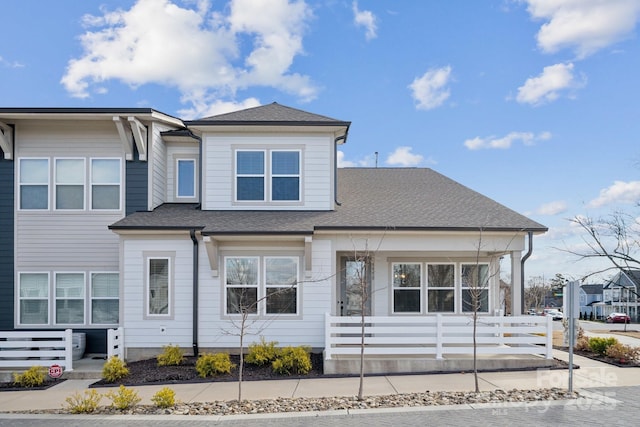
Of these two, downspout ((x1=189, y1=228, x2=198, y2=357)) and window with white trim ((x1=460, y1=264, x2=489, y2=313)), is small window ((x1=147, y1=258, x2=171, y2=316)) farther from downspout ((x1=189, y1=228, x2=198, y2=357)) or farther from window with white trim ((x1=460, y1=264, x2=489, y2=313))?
window with white trim ((x1=460, y1=264, x2=489, y2=313))

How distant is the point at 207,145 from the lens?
552 inches

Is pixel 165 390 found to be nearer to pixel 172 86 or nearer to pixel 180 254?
pixel 180 254

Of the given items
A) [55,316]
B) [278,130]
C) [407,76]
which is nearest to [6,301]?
[55,316]

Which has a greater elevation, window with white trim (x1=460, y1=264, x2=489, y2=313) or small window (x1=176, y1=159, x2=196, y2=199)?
small window (x1=176, y1=159, x2=196, y2=199)

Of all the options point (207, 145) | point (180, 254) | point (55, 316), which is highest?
point (207, 145)

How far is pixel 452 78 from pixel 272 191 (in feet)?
26.0

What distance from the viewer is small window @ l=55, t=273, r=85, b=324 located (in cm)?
1428

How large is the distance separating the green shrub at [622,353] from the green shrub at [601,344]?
1.04 ft

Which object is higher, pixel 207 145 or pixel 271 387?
pixel 207 145

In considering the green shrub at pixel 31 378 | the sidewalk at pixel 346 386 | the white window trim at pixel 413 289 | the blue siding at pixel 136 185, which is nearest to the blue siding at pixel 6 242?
the blue siding at pixel 136 185

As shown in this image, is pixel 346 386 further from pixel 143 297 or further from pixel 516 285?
pixel 143 297

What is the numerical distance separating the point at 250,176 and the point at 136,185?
339 cm

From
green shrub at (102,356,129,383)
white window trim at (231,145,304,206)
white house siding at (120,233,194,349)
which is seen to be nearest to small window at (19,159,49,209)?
white house siding at (120,233,194,349)

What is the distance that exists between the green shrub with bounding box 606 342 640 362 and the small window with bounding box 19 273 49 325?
15511mm
